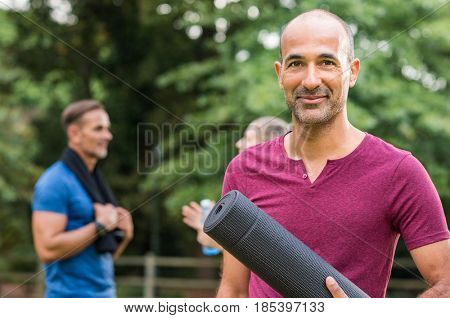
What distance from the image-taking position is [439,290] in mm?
1964

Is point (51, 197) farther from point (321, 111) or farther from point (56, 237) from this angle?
point (321, 111)

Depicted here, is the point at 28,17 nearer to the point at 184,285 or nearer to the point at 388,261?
the point at 184,285

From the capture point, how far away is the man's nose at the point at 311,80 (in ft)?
6.77

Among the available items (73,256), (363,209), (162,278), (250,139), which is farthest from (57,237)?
(162,278)

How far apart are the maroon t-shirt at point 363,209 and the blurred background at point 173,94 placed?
661 cm

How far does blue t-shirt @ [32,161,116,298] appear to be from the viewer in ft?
14.4

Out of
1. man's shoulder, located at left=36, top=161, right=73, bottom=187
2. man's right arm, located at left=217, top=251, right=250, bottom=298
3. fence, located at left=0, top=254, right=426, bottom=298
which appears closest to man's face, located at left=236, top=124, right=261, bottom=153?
man's shoulder, located at left=36, top=161, right=73, bottom=187

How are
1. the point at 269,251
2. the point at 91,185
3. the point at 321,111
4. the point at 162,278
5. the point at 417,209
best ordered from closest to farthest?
1. the point at 269,251
2. the point at 417,209
3. the point at 321,111
4. the point at 91,185
5. the point at 162,278

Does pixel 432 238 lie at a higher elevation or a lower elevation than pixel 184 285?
higher

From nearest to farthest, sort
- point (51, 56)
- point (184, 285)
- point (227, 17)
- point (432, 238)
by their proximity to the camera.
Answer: point (432, 238) < point (227, 17) < point (184, 285) < point (51, 56)

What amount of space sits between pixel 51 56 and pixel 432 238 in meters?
12.8

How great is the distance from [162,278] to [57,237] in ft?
36.7

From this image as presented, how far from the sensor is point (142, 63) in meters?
13.9
